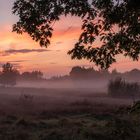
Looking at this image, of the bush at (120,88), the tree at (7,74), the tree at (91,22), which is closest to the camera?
the tree at (91,22)

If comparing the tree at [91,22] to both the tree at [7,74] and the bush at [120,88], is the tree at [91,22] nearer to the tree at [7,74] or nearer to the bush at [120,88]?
the bush at [120,88]

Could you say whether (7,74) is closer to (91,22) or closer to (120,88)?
(120,88)

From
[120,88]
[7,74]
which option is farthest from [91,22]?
[7,74]

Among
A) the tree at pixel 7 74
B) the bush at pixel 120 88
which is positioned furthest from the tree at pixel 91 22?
the tree at pixel 7 74

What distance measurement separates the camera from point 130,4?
15859mm

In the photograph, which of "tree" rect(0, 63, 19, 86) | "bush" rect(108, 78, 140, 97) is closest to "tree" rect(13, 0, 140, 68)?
"bush" rect(108, 78, 140, 97)

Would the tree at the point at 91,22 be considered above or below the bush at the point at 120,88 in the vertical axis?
above

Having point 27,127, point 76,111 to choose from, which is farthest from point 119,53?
point 76,111

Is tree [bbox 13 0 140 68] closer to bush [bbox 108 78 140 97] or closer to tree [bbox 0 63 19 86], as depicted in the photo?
bush [bbox 108 78 140 97]

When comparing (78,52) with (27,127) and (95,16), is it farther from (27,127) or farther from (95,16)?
(27,127)

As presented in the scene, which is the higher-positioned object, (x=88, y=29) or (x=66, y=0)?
(x=66, y=0)

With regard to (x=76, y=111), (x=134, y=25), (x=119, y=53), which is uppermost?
(x=134, y=25)

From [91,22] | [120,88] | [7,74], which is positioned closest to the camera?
[91,22]

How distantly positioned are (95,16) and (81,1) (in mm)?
1164
